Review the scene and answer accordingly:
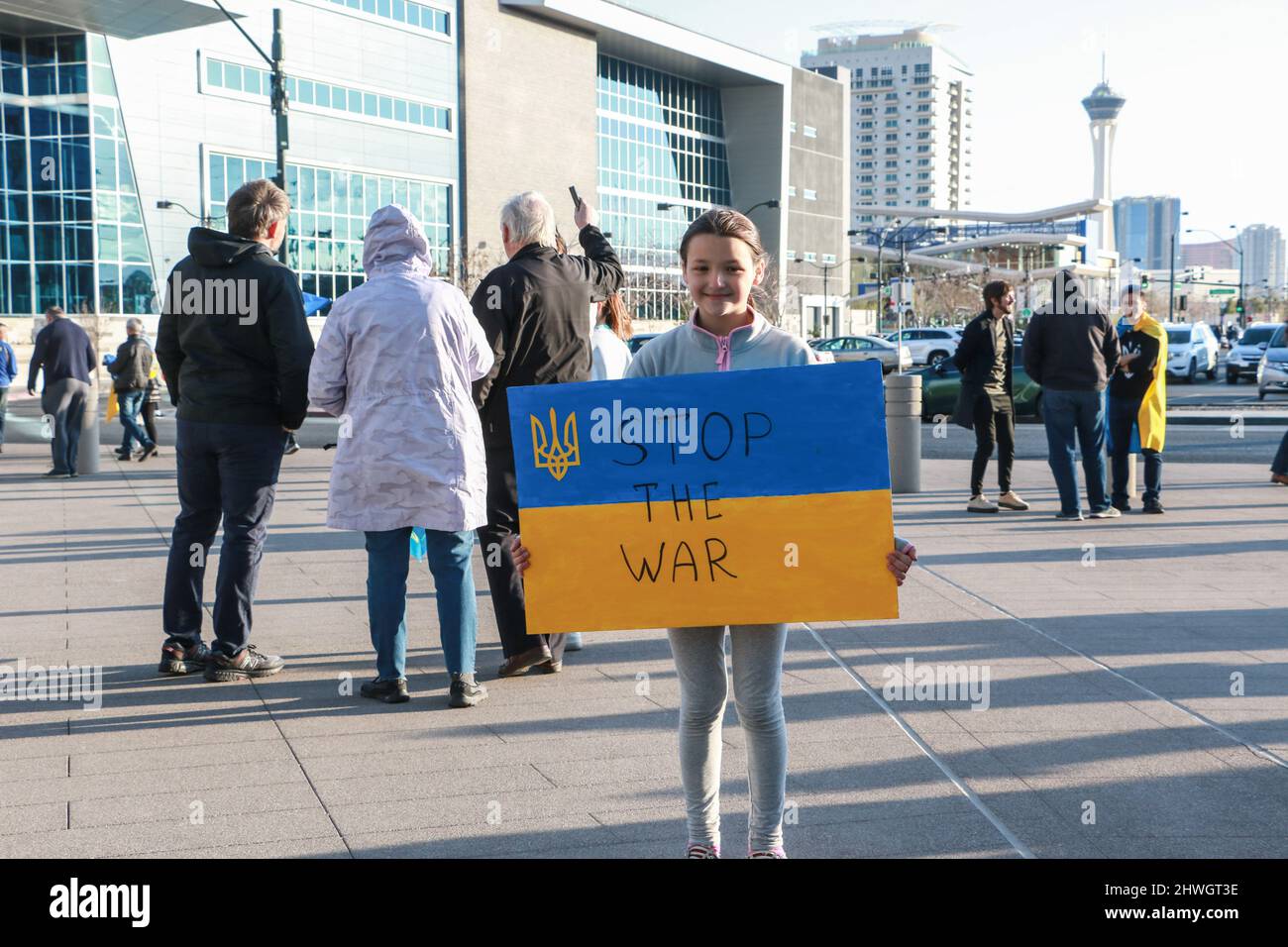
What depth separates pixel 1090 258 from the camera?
536 ft

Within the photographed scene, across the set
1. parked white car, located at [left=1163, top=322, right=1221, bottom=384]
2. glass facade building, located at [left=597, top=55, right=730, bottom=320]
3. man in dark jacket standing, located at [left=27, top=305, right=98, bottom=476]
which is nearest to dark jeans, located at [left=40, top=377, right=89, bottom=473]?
man in dark jacket standing, located at [left=27, top=305, right=98, bottom=476]

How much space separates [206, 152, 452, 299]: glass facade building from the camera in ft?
194

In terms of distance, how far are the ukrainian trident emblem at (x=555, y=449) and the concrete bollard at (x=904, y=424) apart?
10.2m

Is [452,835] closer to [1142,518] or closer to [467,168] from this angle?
[1142,518]

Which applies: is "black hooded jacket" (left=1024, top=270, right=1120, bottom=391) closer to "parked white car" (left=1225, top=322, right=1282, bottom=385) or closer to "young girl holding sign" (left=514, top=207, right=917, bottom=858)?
"young girl holding sign" (left=514, top=207, right=917, bottom=858)

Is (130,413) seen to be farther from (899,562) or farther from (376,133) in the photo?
(376,133)

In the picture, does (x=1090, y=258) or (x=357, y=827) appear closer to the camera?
(x=357, y=827)

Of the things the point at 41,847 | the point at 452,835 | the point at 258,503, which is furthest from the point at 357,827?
the point at 258,503

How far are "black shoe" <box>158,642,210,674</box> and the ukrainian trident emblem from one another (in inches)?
120

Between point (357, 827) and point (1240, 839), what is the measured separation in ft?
8.44

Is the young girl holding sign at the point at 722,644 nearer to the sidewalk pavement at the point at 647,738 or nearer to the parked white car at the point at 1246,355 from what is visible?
the sidewalk pavement at the point at 647,738

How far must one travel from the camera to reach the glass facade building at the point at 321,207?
5909 centimetres

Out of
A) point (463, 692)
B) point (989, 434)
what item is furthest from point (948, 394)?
point (463, 692)

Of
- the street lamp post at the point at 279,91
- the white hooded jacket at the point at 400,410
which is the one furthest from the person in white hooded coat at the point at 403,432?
the street lamp post at the point at 279,91
